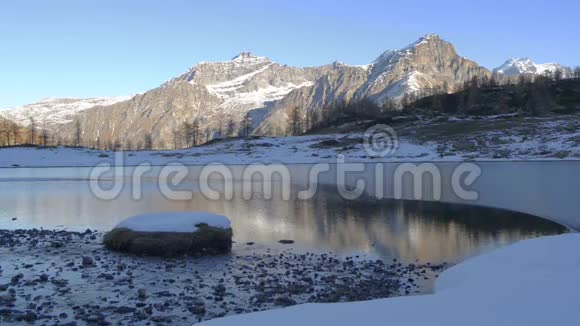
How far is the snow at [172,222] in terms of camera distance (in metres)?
22.7

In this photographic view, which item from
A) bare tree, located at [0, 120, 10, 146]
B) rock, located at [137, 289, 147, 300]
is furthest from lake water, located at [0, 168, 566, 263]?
bare tree, located at [0, 120, 10, 146]

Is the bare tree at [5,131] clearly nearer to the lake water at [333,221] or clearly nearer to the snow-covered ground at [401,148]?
the snow-covered ground at [401,148]

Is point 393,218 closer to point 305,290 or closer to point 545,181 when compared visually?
point 305,290

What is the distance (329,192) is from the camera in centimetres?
5047

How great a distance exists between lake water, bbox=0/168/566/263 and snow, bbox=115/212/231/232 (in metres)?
2.17

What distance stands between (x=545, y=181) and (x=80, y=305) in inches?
1676

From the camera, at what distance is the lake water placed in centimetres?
2441

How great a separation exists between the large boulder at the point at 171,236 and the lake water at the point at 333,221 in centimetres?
255

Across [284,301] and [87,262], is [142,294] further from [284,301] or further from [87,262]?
[87,262]

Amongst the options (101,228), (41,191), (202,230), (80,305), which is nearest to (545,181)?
(202,230)

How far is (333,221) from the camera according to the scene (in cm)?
3188

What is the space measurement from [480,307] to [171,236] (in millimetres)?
15125

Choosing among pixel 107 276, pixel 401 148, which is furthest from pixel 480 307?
pixel 401 148

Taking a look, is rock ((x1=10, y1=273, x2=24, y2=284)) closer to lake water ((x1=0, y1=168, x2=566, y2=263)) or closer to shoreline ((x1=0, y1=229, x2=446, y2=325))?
shoreline ((x1=0, y1=229, x2=446, y2=325))
